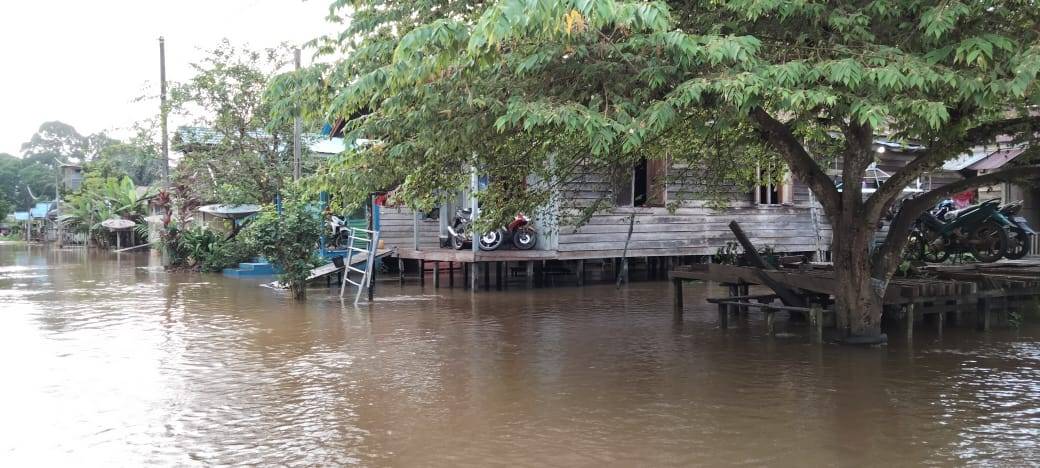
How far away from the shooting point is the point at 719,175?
41.4ft

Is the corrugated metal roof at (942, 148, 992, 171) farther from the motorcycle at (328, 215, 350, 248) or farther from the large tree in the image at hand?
the motorcycle at (328, 215, 350, 248)

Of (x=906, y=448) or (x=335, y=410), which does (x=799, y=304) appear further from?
(x=335, y=410)

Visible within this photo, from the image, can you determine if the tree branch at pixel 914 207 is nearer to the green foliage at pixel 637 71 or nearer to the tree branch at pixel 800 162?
the green foliage at pixel 637 71

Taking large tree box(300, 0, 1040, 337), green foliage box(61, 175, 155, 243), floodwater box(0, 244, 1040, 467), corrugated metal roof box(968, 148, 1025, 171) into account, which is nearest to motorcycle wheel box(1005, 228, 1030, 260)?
corrugated metal roof box(968, 148, 1025, 171)

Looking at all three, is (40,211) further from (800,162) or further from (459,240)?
(800,162)

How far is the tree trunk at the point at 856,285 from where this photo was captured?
9.42 meters

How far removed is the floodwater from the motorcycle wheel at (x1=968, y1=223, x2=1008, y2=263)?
5.04m

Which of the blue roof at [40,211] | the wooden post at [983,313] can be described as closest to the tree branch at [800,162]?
the wooden post at [983,313]

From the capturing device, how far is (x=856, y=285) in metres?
9.55

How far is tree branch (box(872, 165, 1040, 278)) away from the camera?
8.92m

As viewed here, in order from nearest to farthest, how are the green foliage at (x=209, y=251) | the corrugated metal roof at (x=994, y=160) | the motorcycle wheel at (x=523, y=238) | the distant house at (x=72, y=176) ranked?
the motorcycle wheel at (x=523, y=238)
the corrugated metal roof at (x=994, y=160)
the green foliage at (x=209, y=251)
the distant house at (x=72, y=176)

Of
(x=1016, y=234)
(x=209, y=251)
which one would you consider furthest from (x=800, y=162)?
(x=209, y=251)

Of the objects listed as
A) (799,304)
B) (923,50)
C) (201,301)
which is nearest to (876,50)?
(923,50)

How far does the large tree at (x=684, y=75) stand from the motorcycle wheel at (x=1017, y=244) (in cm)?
703
